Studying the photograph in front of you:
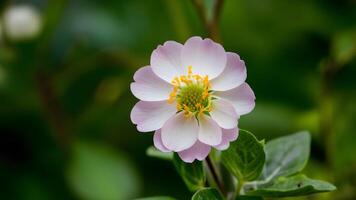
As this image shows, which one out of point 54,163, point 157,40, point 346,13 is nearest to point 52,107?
point 54,163

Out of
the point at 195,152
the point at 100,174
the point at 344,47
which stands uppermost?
the point at 195,152

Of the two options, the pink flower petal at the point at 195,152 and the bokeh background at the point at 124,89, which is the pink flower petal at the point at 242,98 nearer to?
the pink flower petal at the point at 195,152

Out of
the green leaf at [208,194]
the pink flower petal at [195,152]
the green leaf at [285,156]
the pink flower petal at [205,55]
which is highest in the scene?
the pink flower petal at [205,55]

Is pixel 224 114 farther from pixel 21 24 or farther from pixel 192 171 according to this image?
pixel 21 24

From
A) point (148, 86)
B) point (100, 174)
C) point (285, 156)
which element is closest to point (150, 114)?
point (148, 86)

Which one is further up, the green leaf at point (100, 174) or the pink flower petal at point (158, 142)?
the pink flower petal at point (158, 142)

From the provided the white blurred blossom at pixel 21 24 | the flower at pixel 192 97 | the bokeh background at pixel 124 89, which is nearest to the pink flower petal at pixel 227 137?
the flower at pixel 192 97

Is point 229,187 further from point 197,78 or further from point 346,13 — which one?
point 346,13
